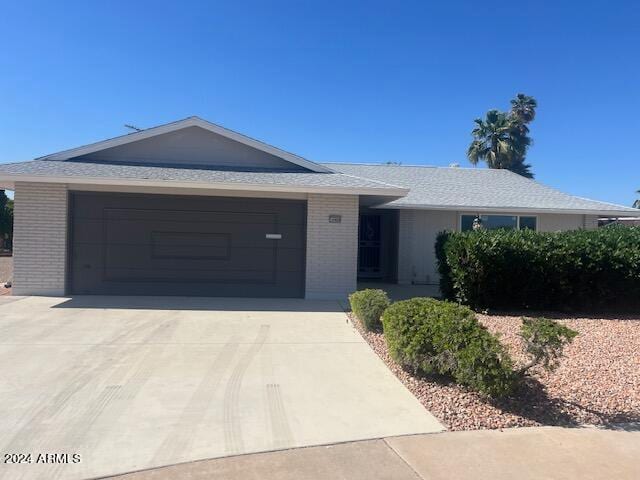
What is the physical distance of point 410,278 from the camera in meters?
15.0

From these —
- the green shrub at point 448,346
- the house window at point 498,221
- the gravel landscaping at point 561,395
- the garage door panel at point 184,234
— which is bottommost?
the gravel landscaping at point 561,395

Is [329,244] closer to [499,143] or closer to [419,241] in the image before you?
[419,241]

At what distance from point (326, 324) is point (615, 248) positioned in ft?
19.7

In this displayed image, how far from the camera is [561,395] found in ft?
17.0

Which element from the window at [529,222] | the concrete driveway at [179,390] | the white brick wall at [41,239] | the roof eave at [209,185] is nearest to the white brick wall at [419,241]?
the window at [529,222]

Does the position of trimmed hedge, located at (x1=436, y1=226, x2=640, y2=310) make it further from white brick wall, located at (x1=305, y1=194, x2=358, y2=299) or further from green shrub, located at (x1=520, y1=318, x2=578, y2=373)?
green shrub, located at (x1=520, y1=318, x2=578, y2=373)

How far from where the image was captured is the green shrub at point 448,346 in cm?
476

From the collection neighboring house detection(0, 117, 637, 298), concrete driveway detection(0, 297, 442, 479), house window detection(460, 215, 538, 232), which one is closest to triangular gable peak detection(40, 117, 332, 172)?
neighboring house detection(0, 117, 637, 298)

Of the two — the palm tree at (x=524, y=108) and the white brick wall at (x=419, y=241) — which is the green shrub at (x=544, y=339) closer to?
the white brick wall at (x=419, y=241)

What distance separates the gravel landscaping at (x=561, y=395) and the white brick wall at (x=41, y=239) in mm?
7708

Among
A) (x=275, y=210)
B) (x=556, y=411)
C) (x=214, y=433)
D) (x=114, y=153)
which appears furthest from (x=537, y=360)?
(x=114, y=153)

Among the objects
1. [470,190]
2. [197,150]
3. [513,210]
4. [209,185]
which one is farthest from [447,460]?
[470,190]

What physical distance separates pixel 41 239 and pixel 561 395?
1050 cm

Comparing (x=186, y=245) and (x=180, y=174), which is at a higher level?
(x=180, y=174)
